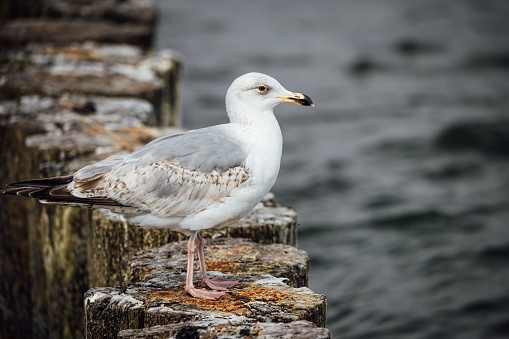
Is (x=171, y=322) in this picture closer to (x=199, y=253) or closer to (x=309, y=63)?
(x=199, y=253)

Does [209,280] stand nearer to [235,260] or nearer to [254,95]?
[235,260]

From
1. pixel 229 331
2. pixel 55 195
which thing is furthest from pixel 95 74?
pixel 229 331

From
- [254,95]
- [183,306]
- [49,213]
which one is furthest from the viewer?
[49,213]

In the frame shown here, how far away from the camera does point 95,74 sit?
9211 mm

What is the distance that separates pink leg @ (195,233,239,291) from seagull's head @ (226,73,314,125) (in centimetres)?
74

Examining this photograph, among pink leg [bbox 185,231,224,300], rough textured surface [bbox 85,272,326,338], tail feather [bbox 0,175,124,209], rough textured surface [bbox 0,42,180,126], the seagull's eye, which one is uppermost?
rough textured surface [bbox 0,42,180,126]

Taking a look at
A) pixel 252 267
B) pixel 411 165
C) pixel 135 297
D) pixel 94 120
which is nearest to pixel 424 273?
pixel 411 165

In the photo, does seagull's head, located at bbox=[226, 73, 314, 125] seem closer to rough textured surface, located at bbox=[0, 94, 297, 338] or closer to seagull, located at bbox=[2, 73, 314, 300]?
seagull, located at bbox=[2, 73, 314, 300]

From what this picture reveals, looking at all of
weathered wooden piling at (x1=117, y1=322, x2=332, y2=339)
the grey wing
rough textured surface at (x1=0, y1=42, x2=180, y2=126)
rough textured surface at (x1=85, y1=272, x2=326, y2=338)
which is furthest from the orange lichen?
rough textured surface at (x1=0, y1=42, x2=180, y2=126)

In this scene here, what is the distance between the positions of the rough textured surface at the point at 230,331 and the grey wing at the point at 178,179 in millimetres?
899

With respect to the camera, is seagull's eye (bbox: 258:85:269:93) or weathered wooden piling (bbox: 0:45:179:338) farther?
weathered wooden piling (bbox: 0:45:179:338)

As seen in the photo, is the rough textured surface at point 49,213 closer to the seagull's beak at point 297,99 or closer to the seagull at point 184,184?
the seagull at point 184,184

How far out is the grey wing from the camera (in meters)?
5.36

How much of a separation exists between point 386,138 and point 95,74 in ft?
22.7
